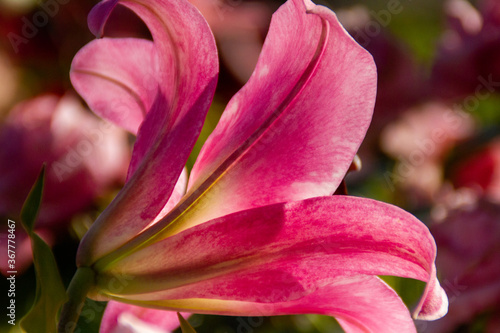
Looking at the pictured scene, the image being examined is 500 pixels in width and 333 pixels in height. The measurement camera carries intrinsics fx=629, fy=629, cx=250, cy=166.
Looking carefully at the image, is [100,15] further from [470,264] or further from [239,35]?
[239,35]

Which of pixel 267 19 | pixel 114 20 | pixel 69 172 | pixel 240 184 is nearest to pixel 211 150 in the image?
pixel 240 184

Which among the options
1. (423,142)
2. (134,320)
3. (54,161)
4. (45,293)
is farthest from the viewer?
(423,142)

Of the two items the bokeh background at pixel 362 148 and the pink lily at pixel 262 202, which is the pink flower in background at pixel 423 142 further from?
the pink lily at pixel 262 202

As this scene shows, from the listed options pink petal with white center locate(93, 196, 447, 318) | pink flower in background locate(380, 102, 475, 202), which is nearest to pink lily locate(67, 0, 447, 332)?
pink petal with white center locate(93, 196, 447, 318)

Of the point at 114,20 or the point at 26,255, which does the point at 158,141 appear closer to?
the point at 26,255

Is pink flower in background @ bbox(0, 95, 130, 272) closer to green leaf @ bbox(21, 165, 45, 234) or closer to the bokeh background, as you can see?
the bokeh background

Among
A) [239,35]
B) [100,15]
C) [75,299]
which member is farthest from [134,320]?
[239,35]
